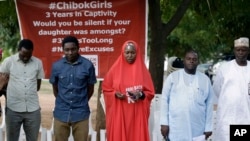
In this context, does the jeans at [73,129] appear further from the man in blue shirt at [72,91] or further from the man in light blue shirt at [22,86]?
the man in light blue shirt at [22,86]

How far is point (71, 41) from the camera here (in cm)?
629

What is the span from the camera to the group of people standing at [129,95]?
19.4 feet

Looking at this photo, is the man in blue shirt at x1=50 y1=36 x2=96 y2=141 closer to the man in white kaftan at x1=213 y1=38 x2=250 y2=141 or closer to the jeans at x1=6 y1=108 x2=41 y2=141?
the jeans at x1=6 y1=108 x2=41 y2=141

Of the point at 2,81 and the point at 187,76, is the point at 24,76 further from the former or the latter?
the point at 187,76

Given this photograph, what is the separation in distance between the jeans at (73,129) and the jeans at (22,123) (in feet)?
1.09

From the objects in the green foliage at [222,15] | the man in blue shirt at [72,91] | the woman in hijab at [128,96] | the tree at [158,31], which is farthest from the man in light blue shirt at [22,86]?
the green foliage at [222,15]

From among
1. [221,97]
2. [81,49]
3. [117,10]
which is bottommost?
[221,97]

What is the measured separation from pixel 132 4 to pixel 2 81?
2.20m

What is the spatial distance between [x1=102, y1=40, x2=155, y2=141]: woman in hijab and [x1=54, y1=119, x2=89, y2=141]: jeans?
0.33 metres

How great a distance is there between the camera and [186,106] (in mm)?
5836

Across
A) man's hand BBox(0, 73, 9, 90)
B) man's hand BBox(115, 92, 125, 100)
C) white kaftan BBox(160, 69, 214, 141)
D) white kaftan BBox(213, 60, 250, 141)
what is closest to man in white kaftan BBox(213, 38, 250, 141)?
white kaftan BBox(213, 60, 250, 141)

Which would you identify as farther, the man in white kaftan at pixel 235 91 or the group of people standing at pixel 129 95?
the man in white kaftan at pixel 235 91

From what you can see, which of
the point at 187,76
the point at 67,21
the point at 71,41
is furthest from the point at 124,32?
the point at 187,76

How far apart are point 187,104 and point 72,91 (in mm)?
1402
